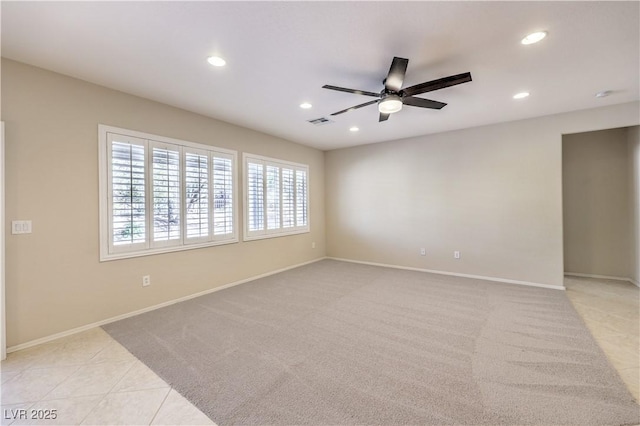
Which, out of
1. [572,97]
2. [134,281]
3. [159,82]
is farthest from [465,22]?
[134,281]

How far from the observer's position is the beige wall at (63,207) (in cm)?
254

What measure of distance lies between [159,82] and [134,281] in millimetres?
2435

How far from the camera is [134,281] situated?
10.9 ft

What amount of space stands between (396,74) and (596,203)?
5.02m

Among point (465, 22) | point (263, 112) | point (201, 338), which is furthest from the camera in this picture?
point (263, 112)

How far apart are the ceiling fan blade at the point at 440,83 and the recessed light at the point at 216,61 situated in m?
1.81

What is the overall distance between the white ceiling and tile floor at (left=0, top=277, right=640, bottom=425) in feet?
9.00

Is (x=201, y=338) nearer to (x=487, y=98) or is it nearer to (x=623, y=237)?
(x=487, y=98)

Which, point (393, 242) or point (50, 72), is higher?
point (50, 72)

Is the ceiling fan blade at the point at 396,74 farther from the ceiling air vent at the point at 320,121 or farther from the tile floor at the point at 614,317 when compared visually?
the tile floor at the point at 614,317

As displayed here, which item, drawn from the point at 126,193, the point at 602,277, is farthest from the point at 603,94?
the point at 126,193

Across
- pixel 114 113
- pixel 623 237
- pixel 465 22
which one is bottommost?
pixel 623 237

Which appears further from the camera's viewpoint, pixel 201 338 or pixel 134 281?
pixel 134 281

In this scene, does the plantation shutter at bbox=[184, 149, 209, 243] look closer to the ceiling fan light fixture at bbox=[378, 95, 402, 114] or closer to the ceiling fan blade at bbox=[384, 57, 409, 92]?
the ceiling fan light fixture at bbox=[378, 95, 402, 114]
